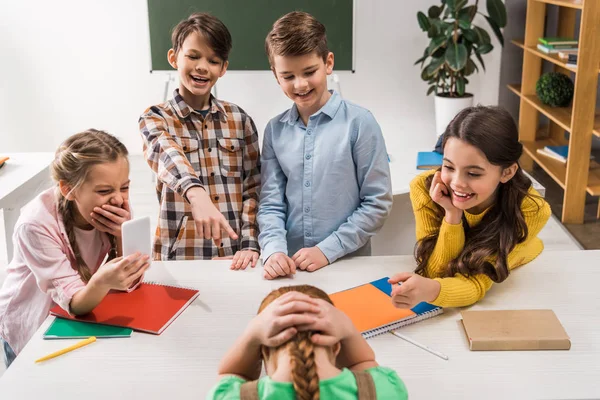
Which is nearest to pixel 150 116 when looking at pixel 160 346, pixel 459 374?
pixel 160 346

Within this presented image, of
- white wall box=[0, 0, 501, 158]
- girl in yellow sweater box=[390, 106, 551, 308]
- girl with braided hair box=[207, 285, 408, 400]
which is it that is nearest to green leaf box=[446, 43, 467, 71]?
white wall box=[0, 0, 501, 158]

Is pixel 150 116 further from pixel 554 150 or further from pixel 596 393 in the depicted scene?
pixel 554 150

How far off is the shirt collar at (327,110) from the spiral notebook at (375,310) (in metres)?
0.53

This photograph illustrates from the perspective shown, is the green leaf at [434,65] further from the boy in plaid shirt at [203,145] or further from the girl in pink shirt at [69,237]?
the girl in pink shirt at [69,237]

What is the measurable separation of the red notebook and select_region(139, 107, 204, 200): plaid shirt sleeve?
10.6 inches

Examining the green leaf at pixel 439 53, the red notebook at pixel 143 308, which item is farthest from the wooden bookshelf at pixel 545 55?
the red notebook at pixel 143 308

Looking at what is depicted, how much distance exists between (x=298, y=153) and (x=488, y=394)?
919 millimetres

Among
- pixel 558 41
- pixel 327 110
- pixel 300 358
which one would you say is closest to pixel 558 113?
pixel 558 41

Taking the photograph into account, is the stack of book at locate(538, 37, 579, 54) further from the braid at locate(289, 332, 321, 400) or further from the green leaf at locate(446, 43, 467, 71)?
the braid at locate(289, 332, 321, 400)

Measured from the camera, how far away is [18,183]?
2.62m

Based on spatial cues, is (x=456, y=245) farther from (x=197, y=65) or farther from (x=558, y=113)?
(x=558, y=113)

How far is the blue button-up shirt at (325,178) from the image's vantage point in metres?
1.87

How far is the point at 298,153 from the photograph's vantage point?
6.26 feet

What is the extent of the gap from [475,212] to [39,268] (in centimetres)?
106
